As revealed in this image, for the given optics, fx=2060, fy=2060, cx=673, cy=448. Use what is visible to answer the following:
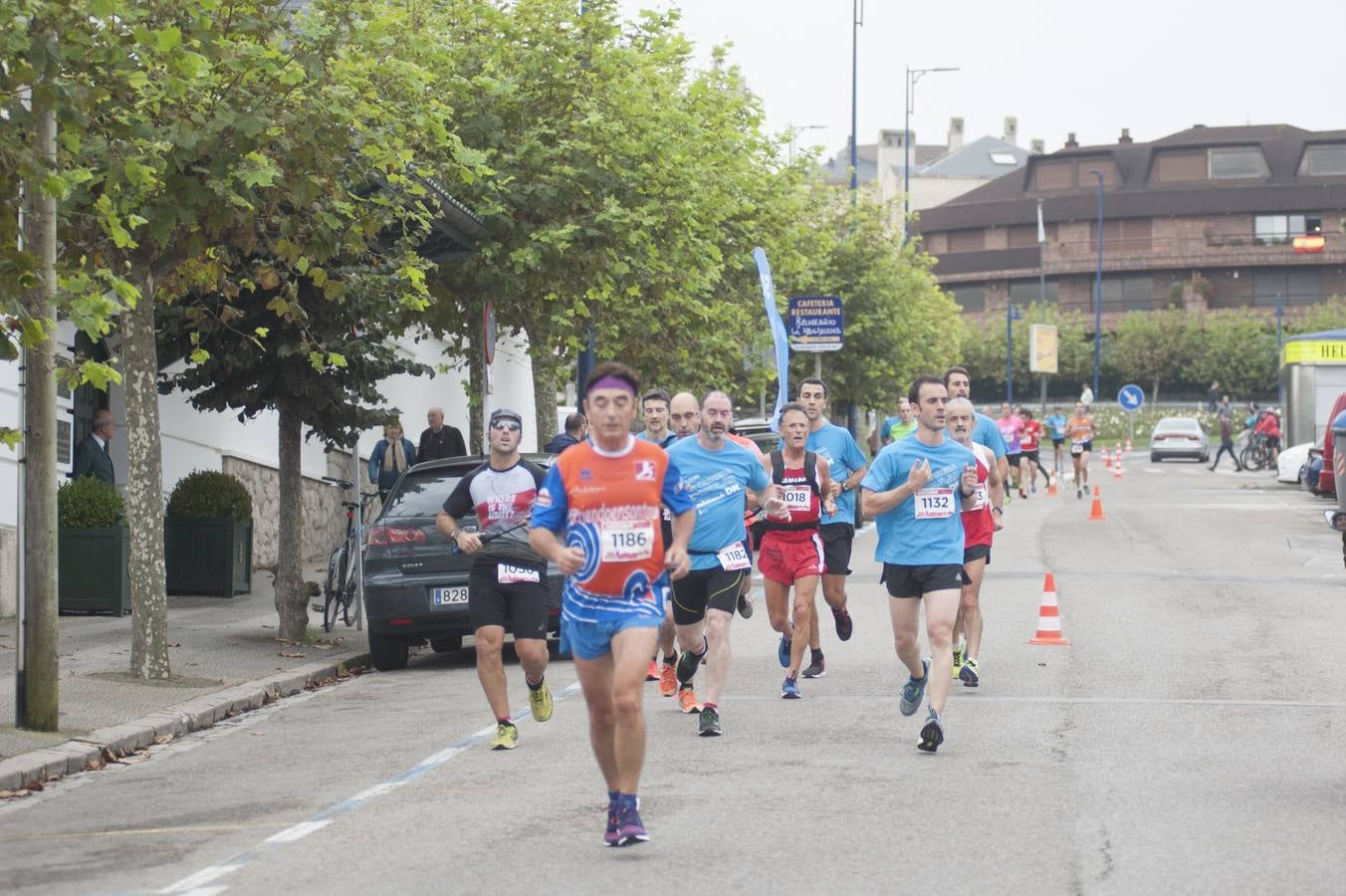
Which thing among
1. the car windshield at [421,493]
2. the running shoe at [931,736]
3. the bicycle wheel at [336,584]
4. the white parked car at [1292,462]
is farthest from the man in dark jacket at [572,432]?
the white parked car at [1292,462]

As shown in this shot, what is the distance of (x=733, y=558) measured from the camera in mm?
11617

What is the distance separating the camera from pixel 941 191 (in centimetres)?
14275

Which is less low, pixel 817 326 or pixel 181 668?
pixel 817 326

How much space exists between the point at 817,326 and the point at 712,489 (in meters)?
24.0

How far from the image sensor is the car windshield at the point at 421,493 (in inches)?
612

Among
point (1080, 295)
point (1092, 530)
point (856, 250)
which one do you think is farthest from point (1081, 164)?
point (1092, 530)

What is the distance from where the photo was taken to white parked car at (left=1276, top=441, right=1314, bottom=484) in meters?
47.2

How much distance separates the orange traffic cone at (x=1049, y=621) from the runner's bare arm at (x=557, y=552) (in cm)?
848

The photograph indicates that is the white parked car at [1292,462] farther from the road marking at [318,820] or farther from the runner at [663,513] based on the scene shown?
the road marking at [318,820]

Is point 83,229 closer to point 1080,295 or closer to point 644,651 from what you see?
point 644,651

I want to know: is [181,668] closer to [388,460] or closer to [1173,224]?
[388,460]

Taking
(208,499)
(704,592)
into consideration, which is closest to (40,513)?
(704,592)

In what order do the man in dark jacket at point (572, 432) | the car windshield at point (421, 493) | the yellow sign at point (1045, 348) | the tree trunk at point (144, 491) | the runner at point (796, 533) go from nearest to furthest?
1. the runner at point (796, 533)
2. the tree trunk at point (144, 491)
3. the car windshield at point (421, 493)
4. the man in dark jacket at point (572, 432)
5. the yellow sign at point (1045, 348)

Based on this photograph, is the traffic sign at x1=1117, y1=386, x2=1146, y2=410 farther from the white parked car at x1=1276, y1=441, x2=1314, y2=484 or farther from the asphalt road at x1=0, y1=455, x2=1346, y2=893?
the asphalt road at x1=0, y1=455, x2=1346, y2=893
